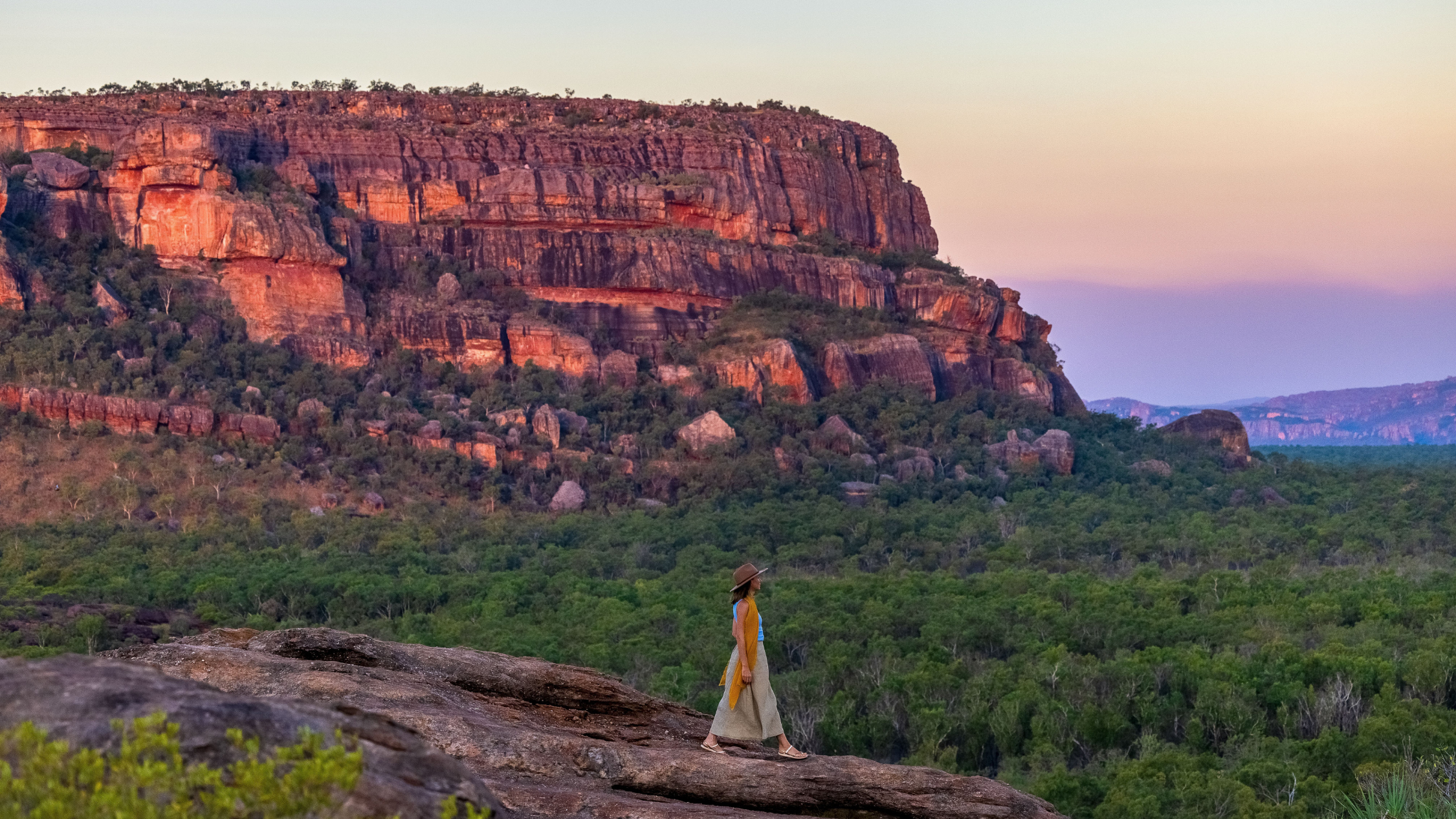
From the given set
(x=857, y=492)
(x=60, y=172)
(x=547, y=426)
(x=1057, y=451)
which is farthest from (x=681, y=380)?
(x=60, y=172)

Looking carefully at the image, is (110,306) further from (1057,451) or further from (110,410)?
(1057,451)

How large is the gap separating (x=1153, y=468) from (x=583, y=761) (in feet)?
226

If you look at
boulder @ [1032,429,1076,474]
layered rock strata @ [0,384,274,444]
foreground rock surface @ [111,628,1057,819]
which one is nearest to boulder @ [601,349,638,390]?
layered rock strata @ [0,384,274,444]

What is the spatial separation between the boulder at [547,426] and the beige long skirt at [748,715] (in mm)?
54453

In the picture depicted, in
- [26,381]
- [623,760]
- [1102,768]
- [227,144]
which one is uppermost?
[227,144]

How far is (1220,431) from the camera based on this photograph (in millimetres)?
84375

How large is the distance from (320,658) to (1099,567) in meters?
44.6

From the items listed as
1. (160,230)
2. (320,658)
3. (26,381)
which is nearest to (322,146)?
(160,230)

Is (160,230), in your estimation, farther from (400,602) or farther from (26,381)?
(400,602)

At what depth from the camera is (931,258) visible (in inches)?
3556

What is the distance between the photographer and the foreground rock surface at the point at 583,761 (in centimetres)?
1045

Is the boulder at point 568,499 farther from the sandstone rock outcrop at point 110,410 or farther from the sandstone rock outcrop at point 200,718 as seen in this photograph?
the sandstone rock outcrop at point 200,718

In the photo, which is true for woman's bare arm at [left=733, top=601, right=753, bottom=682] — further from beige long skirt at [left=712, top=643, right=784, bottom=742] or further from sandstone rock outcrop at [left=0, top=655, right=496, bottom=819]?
sandstone rock outcrop at [left=0, top=655, right=496, bottom=819]

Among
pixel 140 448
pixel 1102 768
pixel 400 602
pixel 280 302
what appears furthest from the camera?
pixel 280 302
